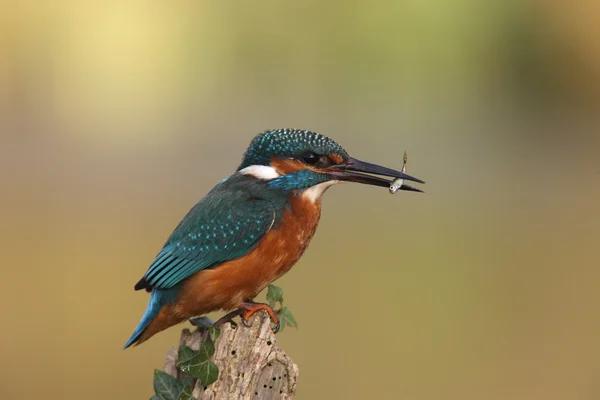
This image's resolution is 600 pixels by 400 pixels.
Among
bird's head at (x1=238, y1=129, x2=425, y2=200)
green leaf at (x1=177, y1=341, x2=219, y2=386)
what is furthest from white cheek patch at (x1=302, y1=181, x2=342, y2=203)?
green leaf at (x1=177, y1=341, x2=219, y2=386)

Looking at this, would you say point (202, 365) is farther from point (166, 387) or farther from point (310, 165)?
point (310, 165)

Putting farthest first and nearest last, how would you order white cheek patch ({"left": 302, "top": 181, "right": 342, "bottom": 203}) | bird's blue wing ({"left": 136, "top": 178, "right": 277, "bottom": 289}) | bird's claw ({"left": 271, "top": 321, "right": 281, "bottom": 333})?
1. white cheek patch ({"left": 302, "top": 181, "right": 342, "bottom": 203})
2. bird's blue wing ({"left": 136, "top": 178, "right": 277, "bottom": 289})
3. bird's claw ({"left": 271, "top": 321, "right": 281, "bottom": 333})

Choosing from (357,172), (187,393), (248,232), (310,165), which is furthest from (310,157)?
(187,393)

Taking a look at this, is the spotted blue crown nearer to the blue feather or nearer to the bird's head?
the bird's head

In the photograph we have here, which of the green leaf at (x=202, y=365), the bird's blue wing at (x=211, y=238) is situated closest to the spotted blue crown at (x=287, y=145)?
the bird's blue wing at (x=211, y=238)

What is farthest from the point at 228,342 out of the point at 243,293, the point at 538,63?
the point at 538,63

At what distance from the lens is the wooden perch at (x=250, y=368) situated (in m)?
1.80

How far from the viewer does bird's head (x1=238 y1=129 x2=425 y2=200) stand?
2182 mm

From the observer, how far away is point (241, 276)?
212 centimetres

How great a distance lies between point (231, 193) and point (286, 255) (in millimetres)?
240

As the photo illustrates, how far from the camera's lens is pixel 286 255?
2184mm

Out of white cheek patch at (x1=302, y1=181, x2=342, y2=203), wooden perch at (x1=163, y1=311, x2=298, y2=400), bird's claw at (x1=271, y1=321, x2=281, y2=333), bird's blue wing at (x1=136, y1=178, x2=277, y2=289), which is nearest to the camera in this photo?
wooden perch at (x1=163, y1=311, x2=298, y2=400)

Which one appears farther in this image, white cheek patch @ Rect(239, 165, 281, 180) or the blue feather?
white cheek patch @ Rect(239, 165, 281, 180)

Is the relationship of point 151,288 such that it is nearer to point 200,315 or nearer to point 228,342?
point 200,315
